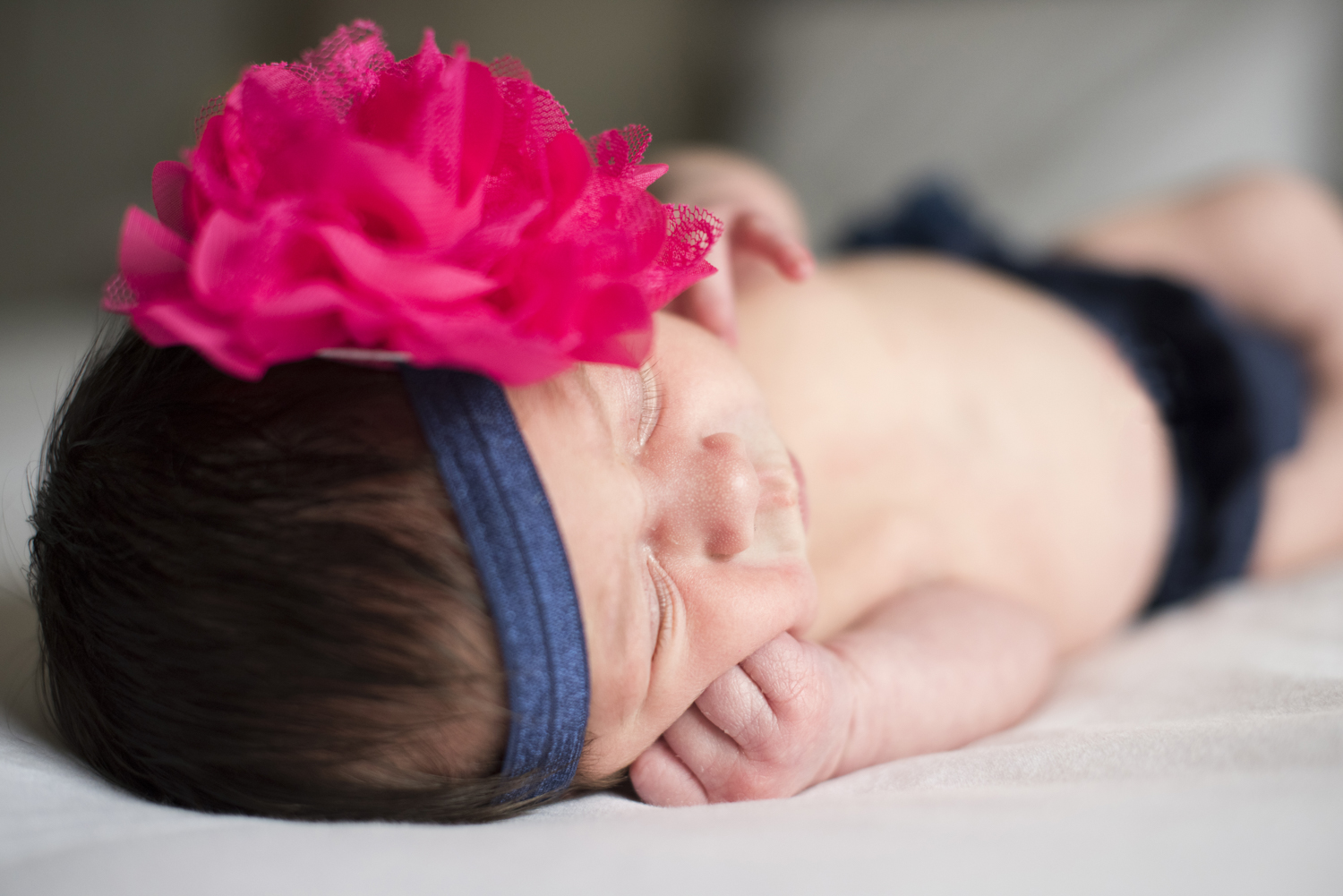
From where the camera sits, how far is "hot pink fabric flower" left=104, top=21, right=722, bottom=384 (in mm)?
530

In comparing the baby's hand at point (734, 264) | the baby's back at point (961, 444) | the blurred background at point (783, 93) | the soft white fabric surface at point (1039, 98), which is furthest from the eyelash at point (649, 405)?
the soft white fabric surface at point (1039, 98)

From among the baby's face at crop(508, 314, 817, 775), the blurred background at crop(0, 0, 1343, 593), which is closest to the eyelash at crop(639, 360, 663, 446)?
the baby's face at crop(508, 314, 817, 775)

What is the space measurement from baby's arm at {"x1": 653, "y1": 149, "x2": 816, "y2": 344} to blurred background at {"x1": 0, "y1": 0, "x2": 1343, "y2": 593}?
760 millimetres

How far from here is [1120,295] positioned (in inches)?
51.0

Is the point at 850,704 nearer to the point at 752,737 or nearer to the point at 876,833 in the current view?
the point at 752,737

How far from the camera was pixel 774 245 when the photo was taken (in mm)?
940

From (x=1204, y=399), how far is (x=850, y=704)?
77 centimetres

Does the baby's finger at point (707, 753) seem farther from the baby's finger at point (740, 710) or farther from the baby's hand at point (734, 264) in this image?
the baby's hand at point (734, 264)

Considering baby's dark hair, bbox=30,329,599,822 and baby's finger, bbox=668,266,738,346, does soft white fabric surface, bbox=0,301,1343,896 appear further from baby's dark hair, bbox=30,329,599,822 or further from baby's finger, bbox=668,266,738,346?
baby's finger, bbox=668,266,738,346

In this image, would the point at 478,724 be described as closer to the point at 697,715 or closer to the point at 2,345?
the point at 697,715

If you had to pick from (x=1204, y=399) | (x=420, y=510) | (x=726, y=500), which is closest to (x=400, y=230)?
(x=420, y=510)

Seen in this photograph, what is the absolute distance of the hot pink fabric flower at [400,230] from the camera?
53 centimetres

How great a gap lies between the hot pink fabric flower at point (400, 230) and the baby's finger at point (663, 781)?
0.30m

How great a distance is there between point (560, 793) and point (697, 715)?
0.11 meters
